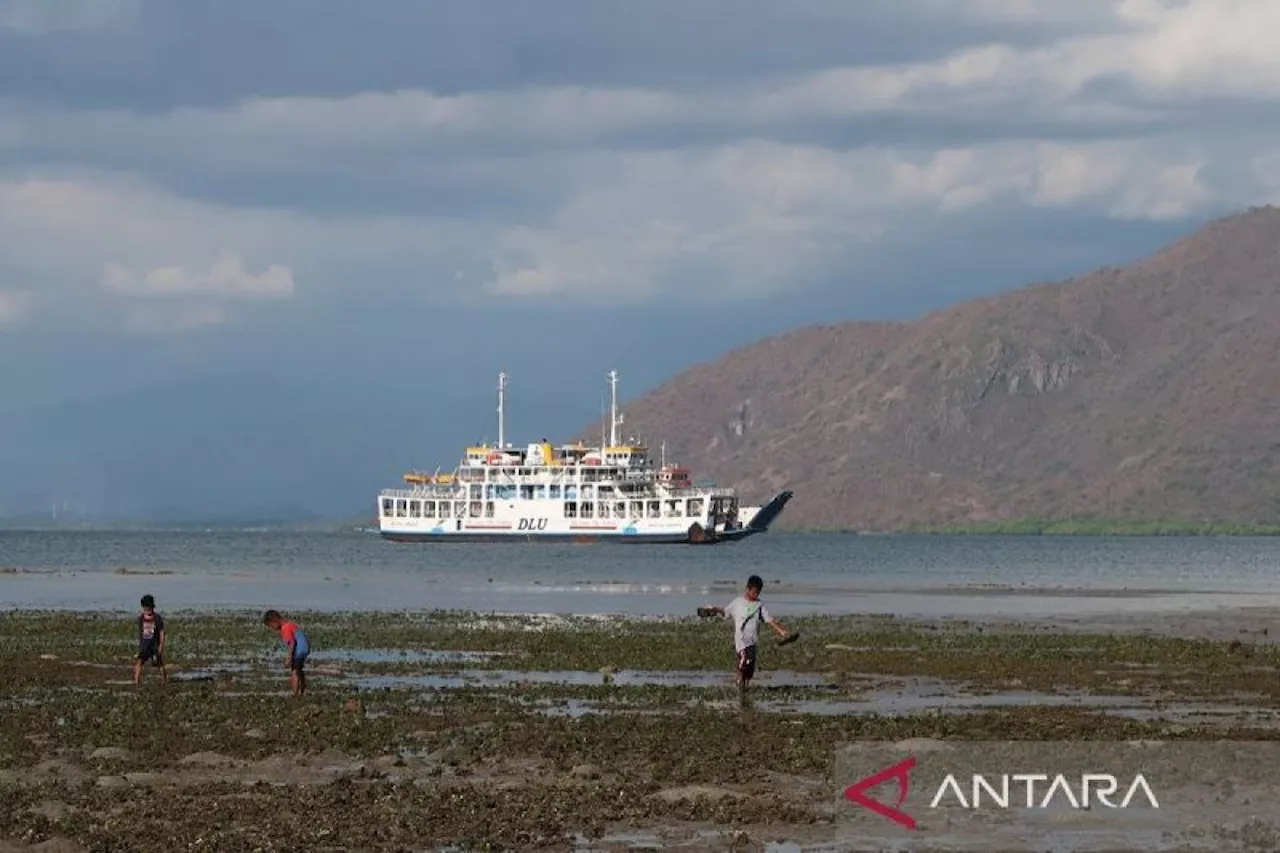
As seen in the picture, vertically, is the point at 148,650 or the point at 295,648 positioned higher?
the point at 295,648

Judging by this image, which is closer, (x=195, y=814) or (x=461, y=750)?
(x=195, y=814)

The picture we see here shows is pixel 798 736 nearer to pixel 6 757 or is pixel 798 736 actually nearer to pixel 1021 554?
pixel 6 757

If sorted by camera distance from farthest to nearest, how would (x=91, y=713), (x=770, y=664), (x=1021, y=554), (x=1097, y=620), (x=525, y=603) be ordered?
(x=1021, y=554)
(x=525, y=603)
(x=1097, y=620)
(x=770, y=664)
(x=91, y=713)

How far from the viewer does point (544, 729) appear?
30.3 meters

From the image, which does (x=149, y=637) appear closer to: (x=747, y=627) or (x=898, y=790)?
(x=747, y=627)

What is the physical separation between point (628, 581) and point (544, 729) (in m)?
80.7

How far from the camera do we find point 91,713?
32.7 meters

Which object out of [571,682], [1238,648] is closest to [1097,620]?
[1238,648]

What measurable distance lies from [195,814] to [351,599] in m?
60.2

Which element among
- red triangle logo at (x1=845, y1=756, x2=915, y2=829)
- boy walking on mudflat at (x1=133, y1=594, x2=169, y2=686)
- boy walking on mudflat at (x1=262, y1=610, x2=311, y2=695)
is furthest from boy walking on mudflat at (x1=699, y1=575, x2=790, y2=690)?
boy walking on mudflat at (x1=133, y1=594, x2=169, y2=686)

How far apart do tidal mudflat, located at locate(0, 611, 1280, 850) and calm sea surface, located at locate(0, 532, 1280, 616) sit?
2595 centimetres

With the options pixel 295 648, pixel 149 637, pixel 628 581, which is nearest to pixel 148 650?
pixel 149 637

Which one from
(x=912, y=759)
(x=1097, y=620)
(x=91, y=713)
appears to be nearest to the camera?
(x=912, y=759)

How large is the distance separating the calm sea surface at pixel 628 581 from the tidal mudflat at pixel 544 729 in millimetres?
25947
